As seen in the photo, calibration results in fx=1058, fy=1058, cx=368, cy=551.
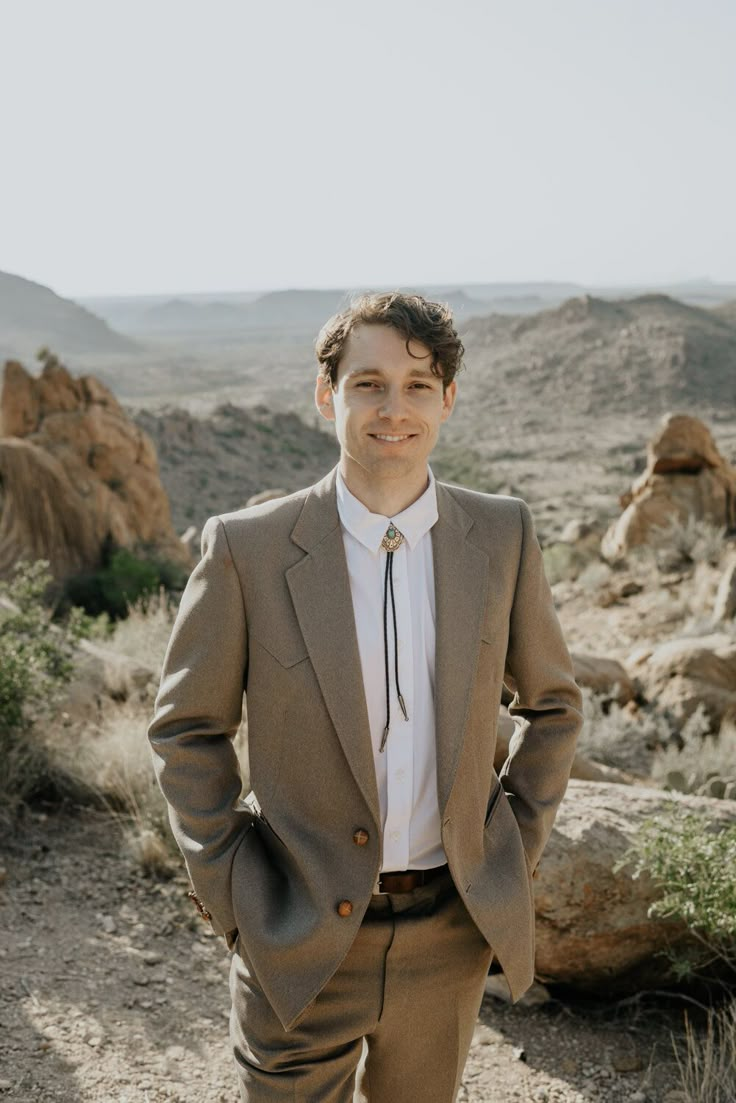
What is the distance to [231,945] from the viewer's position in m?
2.14

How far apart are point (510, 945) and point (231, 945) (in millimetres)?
567

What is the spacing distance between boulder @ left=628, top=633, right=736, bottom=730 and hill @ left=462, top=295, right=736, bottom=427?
37.8 metres

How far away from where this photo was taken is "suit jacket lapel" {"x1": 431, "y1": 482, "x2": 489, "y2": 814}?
204 cm

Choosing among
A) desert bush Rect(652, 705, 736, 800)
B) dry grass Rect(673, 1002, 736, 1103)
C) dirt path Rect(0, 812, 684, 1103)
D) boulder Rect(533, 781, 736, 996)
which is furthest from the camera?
desert bush Rect(652, 705, 736, 800)

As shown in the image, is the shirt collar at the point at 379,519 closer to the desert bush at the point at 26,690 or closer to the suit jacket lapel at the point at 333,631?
the suit jacket lapel at the point at 333,631

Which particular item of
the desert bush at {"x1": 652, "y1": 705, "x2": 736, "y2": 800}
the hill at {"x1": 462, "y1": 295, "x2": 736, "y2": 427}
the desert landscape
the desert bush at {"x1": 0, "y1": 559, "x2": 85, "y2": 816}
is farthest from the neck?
the hill at {"x1": 462, "y1": 295, "x2": 736, "y2": 427}

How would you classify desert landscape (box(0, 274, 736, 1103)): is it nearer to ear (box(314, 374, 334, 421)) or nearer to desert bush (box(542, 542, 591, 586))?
desert bush (box(542, 542, 591, 586))

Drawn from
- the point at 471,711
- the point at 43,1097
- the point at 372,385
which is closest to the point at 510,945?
the point at 471,711

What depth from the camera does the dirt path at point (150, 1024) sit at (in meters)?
3.12

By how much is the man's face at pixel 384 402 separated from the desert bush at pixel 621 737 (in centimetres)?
467

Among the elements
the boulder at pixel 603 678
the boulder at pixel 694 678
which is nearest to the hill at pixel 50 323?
the boulder at pixel 603 678

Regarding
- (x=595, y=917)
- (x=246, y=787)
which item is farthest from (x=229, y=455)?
(x=595, y=917)

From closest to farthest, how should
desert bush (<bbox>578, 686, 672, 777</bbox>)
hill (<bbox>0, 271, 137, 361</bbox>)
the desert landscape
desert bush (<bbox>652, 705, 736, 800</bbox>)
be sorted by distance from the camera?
the desert landscape
desert bush (<bbox>652, 705, 736, 800</bbox>)
desert bush (<bbox>578, 686, 672, 777</bbox>)
hill (<bbox>0, 271, 137, 361</bbox>)

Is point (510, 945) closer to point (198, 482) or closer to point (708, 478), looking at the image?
point (708, 478)
